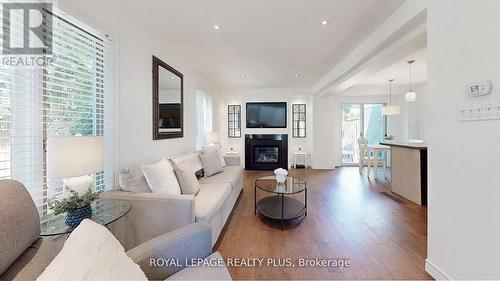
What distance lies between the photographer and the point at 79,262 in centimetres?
63

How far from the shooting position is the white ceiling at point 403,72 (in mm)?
4005

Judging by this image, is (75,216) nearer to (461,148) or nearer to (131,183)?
(131,183)

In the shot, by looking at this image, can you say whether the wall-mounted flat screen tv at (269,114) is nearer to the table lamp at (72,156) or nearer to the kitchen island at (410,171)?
the kitchen island at (410,171)

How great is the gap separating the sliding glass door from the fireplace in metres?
2.07

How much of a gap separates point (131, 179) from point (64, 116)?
730 millimetres

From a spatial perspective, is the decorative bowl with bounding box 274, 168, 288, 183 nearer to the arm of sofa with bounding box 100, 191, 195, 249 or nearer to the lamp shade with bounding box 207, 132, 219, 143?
the arm of sofa with bounding box 100, 191, 195, 249

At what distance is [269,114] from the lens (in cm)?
616

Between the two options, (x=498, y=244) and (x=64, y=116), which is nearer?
(x=498, y=244)

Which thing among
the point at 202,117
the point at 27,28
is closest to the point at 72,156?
the point at 27,28

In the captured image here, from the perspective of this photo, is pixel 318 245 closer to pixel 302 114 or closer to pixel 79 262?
pixel 79 262

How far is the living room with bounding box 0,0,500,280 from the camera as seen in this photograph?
3.74 feet

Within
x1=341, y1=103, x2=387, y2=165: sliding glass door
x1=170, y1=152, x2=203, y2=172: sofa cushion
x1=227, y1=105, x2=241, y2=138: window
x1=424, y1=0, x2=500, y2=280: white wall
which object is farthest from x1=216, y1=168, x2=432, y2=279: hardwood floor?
x1=341, y1=103, x2=387, y2=165: sliding glass door

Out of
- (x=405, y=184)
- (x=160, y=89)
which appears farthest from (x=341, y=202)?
(x=160, y=89)

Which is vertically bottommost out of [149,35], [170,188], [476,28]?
[170,188]
